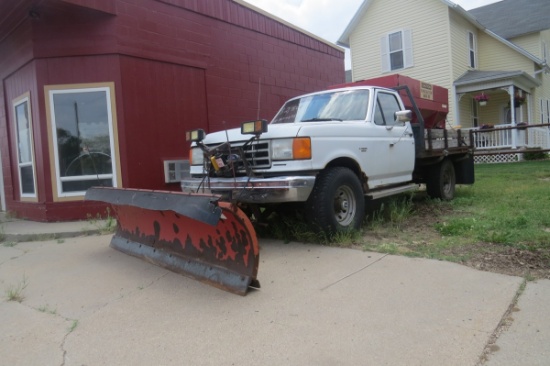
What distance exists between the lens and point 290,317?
3426mm

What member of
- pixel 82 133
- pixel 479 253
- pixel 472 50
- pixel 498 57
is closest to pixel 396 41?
pixel 472 50

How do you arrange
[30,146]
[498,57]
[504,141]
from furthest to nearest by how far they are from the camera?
[498,57], [504,141], [30,146]

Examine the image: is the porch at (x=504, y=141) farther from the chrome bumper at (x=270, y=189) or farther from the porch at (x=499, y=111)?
the chrome bumper at (x=270, y=189)

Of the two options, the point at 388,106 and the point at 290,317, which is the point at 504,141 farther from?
the point at 290,317

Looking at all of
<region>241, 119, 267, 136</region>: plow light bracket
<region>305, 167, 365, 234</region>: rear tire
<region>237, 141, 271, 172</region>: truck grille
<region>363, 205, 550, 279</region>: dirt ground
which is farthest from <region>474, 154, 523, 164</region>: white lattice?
<region>241, 119, 267, 136</region>: plow light bracket

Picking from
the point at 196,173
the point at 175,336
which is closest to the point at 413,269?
the point at 175,336

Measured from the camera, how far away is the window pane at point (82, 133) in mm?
7742

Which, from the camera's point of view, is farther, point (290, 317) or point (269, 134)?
point (269, 134)

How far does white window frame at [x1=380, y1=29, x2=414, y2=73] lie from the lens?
64.6ft

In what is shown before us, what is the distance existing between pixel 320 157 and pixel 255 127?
33.1 inches

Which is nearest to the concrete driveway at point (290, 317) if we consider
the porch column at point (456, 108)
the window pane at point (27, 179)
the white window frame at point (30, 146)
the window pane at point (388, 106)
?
the window pane at point (388, 106)

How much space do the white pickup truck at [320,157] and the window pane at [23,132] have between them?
4.22 m

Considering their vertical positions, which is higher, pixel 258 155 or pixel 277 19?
pixel 277 19

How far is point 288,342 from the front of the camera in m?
3.04
